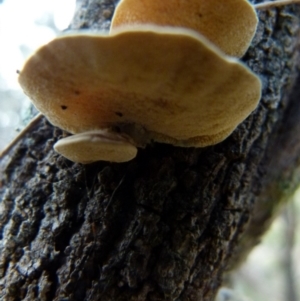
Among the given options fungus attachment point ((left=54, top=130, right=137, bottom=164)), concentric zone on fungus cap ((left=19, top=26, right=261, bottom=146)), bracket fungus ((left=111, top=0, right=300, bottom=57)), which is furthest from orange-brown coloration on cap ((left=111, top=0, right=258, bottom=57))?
fungus attachment point ((left=54, top=130, right=137, bottom=164))

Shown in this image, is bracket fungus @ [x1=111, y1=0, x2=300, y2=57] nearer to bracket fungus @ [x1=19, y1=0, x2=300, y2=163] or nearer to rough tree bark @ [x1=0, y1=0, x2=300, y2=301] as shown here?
bracket fungus @ [x1=19, y1=0, x2=300, y2=163]

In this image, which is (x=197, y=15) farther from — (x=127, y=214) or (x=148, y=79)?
(x=127, y=214)

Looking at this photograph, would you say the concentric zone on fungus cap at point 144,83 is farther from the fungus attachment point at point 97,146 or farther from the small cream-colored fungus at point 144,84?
the fungus attachment point at point 97,146

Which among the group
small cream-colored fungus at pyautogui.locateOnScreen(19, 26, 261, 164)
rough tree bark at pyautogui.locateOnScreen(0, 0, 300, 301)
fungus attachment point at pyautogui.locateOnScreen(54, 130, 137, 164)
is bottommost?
rough tree bark at pyautogui.locateOnScreen(0, 0, 300, 301)

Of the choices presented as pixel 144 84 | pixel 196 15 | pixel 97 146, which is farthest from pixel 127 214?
pixel 196 15

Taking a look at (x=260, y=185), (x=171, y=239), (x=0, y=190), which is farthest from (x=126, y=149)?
(x=260, y=185)

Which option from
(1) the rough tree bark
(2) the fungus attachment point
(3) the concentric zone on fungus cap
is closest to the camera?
(3) the concentric zone on fungus cap

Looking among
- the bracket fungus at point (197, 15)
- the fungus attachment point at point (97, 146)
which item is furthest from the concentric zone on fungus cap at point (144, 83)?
the bracket fungus at point (197, 15)

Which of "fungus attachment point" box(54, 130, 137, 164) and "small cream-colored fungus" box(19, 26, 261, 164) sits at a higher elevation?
"small cream-colored fungus" box(19, 26, 261, 164)
